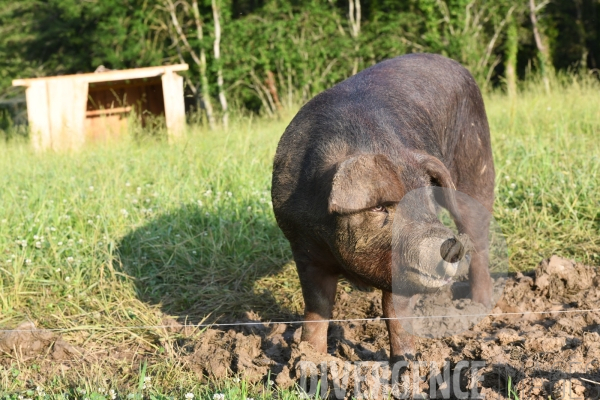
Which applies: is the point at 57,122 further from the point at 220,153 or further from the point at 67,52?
the point at 67,52

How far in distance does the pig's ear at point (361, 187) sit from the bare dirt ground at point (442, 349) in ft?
2.68

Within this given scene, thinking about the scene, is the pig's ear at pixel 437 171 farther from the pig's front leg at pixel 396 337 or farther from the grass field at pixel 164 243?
the grass field at pixel 164 243

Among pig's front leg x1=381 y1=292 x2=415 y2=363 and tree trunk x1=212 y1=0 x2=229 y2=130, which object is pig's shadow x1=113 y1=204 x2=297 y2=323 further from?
tree trunk x1=212 y1=0 x2=229 y2=130

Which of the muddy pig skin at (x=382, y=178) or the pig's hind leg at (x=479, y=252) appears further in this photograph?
the pig's hind leg at (x=479, y=252)

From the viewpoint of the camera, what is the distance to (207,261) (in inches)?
212

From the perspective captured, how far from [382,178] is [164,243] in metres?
2.95

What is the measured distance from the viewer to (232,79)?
18219 mm

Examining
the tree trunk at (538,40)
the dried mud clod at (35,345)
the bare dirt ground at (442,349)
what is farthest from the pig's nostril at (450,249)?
the tree trunk at (538,40)

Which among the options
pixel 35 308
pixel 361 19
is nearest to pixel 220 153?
pixel 35 308

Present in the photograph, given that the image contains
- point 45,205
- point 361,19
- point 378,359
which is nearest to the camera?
point 378,359

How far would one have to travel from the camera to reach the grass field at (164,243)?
4.03 metres

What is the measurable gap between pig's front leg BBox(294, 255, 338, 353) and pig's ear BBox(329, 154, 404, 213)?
0.78m

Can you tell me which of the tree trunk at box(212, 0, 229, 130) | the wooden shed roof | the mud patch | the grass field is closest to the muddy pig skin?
the mud patch

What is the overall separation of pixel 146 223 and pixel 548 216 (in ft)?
10.8
